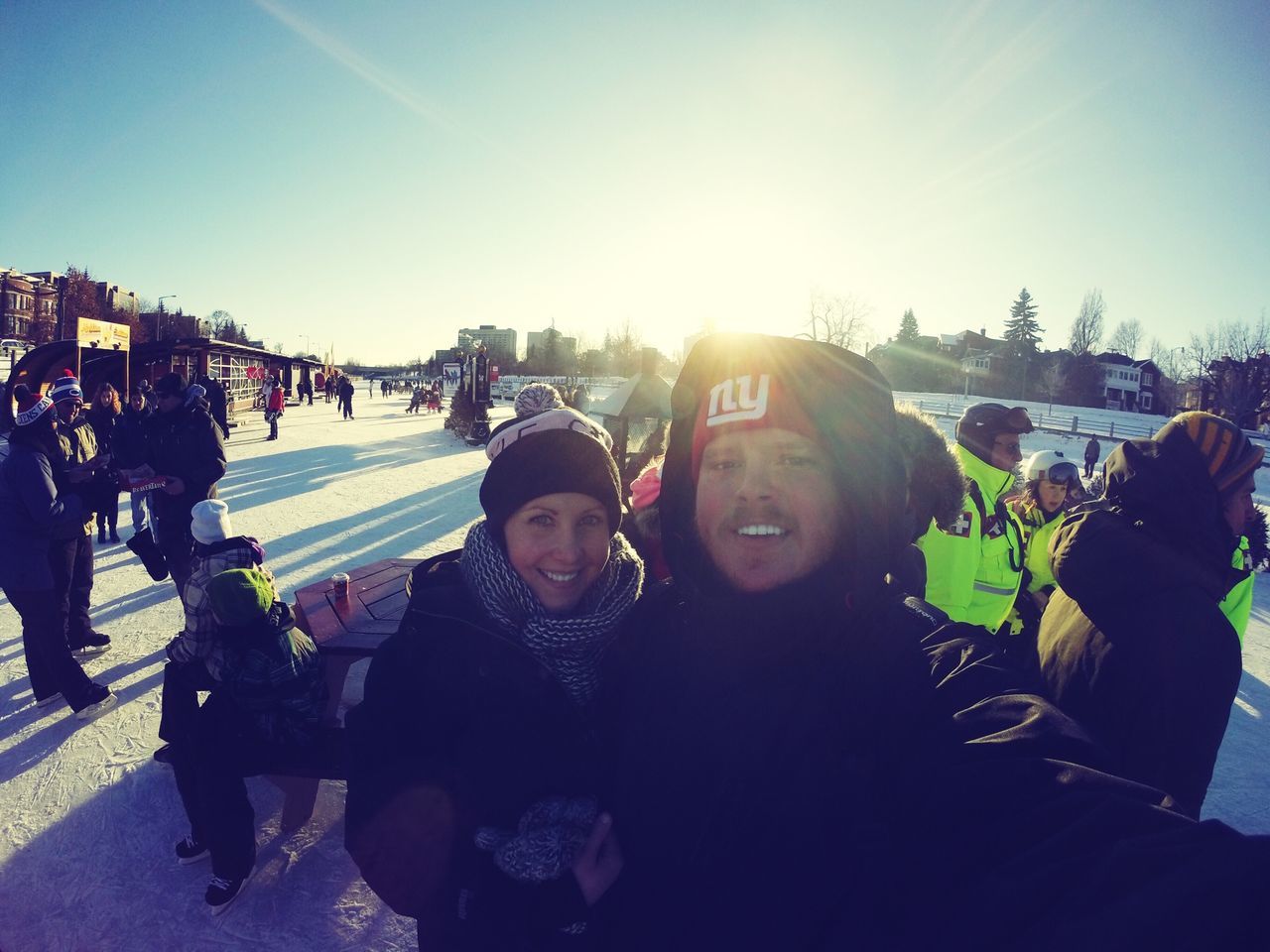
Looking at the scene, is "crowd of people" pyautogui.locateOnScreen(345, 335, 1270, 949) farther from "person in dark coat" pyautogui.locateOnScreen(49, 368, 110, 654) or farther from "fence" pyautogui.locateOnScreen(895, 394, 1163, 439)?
"fence" pyautogui.locateOnScreen(895, 394, 1163, 439)

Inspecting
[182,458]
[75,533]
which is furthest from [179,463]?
[75,533]

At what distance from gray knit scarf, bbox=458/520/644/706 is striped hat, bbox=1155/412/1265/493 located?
180 centimetres

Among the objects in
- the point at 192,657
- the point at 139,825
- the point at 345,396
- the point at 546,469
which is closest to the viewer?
the point at 546,469

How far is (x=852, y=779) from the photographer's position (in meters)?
0.92

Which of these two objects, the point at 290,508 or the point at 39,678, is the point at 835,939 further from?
the point at 290,508

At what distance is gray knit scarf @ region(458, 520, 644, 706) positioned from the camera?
1.45m

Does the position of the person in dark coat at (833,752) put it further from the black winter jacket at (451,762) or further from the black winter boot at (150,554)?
the black winter boot at (150,554)

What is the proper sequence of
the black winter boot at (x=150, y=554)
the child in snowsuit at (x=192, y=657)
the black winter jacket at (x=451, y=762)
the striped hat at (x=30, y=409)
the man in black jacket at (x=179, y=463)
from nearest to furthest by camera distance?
the black winter jacket at (x=451, y=762) < the child in snowsuit at (x=192, y=657) < the striped hat at (x=30, y=409) < the black winter boot at (x=150, y=554) < the man in black jacket at (x=179, y=463)

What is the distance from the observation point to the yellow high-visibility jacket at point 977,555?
3.24 m

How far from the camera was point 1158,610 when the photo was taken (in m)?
1.60

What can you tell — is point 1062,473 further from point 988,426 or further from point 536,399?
point 536,399

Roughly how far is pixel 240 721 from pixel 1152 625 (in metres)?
3.44

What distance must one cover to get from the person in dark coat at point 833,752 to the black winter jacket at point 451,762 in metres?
0.19

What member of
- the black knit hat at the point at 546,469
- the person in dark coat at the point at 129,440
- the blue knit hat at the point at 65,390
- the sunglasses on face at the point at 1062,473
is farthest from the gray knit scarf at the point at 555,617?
the person in dark coat at the point at 129,440
